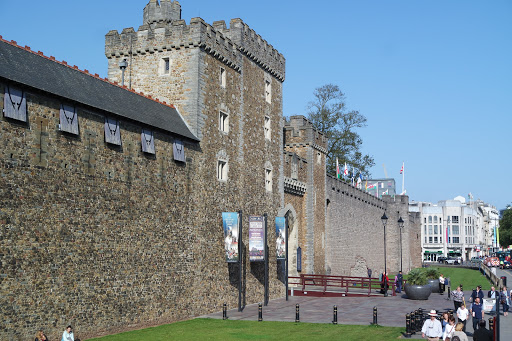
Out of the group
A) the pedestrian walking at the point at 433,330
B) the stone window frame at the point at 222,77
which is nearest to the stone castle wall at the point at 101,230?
the stone window frame at the point at 222,77

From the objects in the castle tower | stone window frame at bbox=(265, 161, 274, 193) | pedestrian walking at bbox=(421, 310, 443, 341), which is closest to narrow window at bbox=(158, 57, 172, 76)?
stone window frame at bbox=(265, 161, 274, 193)

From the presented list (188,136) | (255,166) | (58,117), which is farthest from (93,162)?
(255,166)

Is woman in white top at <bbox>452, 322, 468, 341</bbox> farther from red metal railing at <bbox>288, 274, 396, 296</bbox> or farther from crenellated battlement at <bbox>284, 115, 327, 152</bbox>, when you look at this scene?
crenellated battlement at <bbox>284, 115, 327, 152</bbox>

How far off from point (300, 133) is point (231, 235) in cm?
1729

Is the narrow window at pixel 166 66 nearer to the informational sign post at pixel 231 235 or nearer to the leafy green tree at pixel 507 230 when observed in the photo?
the informational sign post at pixel 231 235

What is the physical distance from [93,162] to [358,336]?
416 inches

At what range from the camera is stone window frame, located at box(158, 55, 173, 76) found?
88.6 feet

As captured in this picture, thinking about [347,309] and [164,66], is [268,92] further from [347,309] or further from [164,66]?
[347,309]

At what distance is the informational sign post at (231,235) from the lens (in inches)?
1058

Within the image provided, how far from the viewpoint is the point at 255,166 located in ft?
104

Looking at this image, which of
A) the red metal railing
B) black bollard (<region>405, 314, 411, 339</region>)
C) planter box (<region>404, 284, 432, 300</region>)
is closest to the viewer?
black bollard (<region>405, 314, 411, 339</region>)

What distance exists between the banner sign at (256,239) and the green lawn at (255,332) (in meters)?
5.43

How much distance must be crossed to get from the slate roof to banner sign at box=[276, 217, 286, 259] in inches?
336

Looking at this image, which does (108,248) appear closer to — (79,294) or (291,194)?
(79,294)
